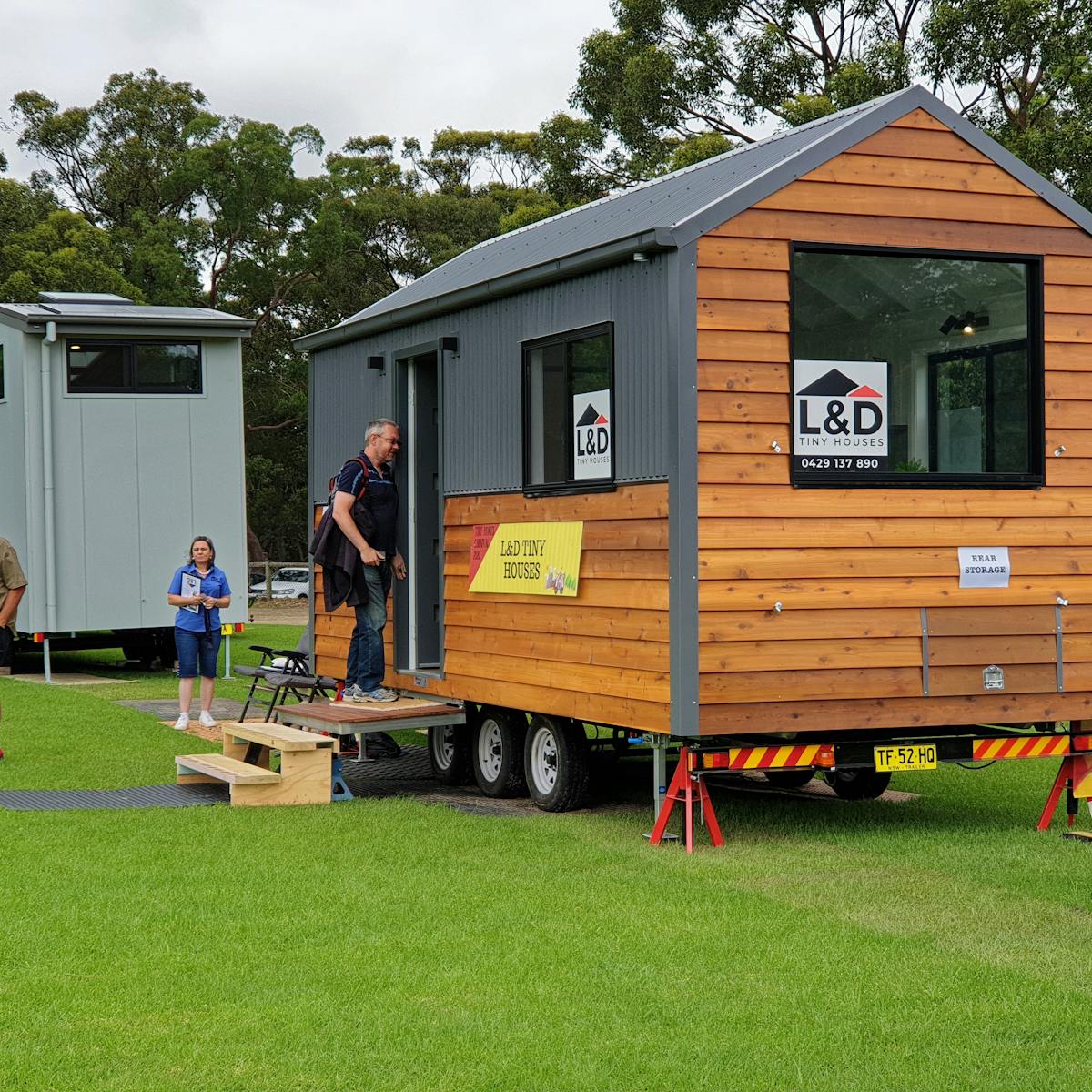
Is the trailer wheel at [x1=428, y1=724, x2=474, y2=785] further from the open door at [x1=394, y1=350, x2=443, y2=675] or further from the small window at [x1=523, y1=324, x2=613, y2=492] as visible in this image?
the small window at [x1=523, y1=324, x2=613, y2=492]

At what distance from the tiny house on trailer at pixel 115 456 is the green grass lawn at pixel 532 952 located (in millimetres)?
10290

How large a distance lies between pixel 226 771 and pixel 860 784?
4.14 meters

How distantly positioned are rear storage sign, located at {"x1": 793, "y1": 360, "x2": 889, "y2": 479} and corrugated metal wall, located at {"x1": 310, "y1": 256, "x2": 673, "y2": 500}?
30.9 inches

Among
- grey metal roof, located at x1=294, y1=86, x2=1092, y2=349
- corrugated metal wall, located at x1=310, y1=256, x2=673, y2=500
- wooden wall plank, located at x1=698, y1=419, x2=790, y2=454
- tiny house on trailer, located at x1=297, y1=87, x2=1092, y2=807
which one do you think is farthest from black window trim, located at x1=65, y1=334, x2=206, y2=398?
wooden wall plank, located at x1=698, y1=419, x2=790, y2=454

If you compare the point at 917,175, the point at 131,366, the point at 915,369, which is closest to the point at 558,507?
the point at 915,369

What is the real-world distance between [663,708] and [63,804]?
12.8 ft

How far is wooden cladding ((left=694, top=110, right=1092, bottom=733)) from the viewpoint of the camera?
8688mm

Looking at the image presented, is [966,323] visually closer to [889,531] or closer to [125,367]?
[889,531]

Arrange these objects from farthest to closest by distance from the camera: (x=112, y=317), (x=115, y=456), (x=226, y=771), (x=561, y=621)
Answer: (x=115, y=456) → (x=112, y=317) → (x=226, y=771) → (x=561, y=621)

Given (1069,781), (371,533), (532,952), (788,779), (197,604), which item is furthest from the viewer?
(197,604)

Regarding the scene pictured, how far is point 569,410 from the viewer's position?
9.83 meters

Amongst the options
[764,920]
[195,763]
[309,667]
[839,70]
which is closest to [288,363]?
[839,70]

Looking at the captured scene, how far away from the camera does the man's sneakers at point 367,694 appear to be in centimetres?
1142

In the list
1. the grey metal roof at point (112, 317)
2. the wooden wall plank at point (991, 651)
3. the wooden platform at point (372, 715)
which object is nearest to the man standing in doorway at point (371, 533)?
the wooden platform at point (372, 715)
